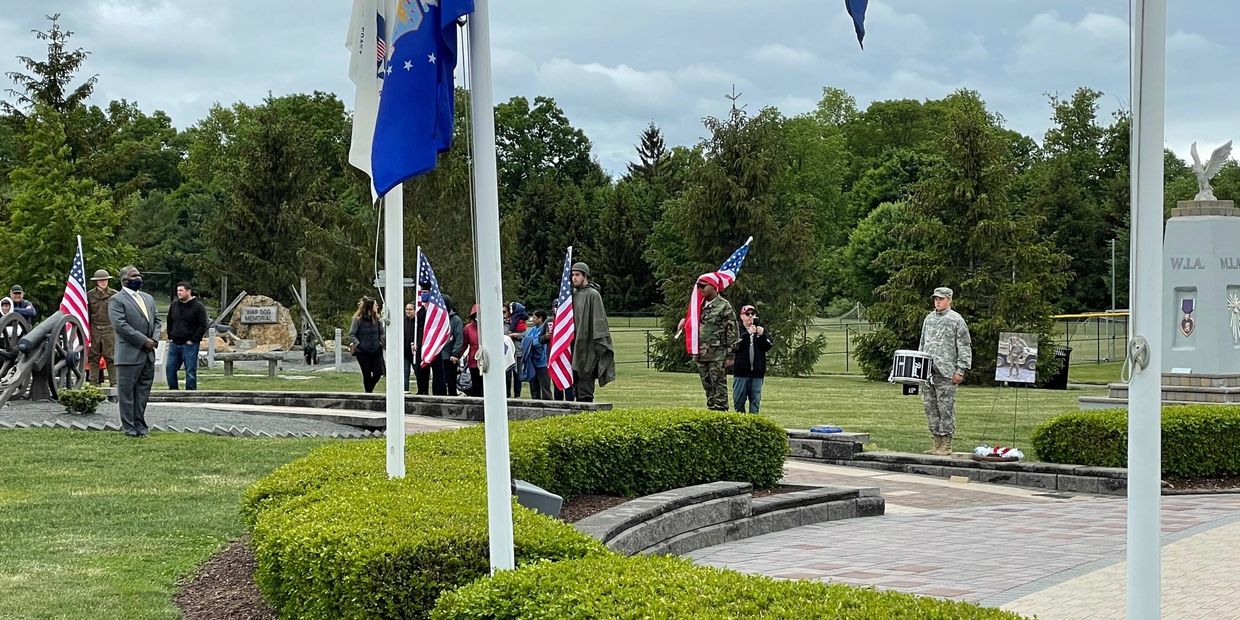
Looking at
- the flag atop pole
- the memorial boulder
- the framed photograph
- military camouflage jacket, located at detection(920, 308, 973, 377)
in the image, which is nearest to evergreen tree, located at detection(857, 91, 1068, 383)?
the memorial boulder

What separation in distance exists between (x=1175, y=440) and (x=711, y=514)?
6359 mm

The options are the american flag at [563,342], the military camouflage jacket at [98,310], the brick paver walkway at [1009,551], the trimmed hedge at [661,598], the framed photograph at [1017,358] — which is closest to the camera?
the trimmed hedge at [661,598]

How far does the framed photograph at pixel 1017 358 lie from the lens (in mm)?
14539

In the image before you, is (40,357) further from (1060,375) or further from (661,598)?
(1060,375)

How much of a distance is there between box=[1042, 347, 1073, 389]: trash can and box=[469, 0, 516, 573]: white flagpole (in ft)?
105

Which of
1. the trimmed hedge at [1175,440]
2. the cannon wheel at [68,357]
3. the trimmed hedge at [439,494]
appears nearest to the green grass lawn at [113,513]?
the trimmed hedge at [439,494]

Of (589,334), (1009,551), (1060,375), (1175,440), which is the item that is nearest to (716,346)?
(589,334)

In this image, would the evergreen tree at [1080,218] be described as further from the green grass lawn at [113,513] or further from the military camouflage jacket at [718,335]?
the green grass lawn at [113,513]

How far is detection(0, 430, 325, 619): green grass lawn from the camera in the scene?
6898 millimetres

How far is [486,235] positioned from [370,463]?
11.9 ft

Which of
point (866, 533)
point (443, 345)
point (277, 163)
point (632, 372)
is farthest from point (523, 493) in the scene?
point (277, 163)

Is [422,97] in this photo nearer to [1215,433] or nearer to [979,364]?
[1215,433]

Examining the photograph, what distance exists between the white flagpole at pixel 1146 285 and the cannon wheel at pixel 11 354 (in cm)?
1623

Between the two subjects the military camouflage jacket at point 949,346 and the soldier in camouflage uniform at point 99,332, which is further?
the soldier in camouflage uniform at point 99,332
